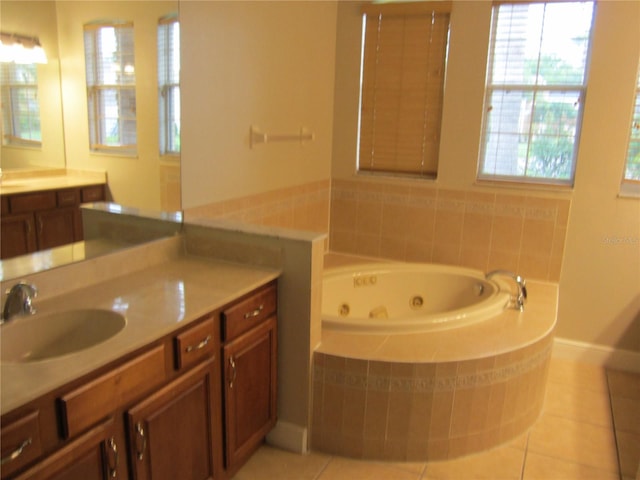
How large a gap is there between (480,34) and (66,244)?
2.57m

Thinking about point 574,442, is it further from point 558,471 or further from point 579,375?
point 579,375

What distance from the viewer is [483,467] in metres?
2.34

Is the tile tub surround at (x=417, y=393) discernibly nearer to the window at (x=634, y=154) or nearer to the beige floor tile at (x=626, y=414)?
the beige floor tile at (x=626, y=414)

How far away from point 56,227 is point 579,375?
9.60 feet

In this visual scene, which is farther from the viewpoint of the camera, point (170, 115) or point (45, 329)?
point (170, 115)

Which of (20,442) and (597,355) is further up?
(20,442)

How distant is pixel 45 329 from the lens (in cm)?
169

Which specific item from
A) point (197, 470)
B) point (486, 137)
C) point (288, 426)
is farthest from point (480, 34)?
point (197, 470)

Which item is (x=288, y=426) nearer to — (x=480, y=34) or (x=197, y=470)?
(x=197, y=470)

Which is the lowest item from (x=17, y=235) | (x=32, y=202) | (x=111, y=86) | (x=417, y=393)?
(x=417, y=393)

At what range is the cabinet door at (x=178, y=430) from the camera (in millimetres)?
1591

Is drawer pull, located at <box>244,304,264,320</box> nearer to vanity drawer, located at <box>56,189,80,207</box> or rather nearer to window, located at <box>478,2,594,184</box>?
vanity drawer, located at <box>56,189,80,207</box>

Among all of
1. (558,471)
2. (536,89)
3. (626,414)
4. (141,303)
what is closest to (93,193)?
(141,303)

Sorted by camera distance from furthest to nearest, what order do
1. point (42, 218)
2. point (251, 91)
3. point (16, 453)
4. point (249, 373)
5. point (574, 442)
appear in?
point (251, 91) < point (574, 442) < point (249, 373) < point (42, 218) < point (16, 453)
